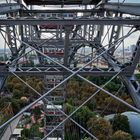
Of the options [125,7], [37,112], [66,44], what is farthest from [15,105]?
[66,44]

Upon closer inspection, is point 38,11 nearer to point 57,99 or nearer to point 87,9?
point 87,9

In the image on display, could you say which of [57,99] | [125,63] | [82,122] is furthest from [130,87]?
[82,122]

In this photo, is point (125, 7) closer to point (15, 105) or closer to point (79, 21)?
point (79, 21)

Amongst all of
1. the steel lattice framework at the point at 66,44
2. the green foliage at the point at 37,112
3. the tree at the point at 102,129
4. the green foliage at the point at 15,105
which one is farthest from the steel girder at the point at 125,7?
the green foliage at the point at 15,105

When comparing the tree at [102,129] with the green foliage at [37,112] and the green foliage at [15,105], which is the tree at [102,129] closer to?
the green foliage at [37,112]

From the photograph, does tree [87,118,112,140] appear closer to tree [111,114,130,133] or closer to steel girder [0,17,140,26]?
tree [111,114,130,133]
